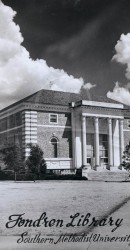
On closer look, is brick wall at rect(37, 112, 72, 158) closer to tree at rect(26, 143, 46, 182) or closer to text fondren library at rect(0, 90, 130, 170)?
text fondren library at rect(0, 90, 130, 170)

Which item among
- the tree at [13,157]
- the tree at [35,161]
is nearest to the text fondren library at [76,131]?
the tree at [13,157]

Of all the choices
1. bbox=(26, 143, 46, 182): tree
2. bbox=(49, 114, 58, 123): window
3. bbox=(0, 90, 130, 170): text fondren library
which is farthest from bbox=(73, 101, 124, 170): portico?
bbox=(26, 143, 46, 182): tree

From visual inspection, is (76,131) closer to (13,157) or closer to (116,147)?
(116,147)

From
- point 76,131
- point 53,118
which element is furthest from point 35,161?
point 76,131

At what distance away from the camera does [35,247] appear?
21.1ft

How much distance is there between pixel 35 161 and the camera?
123 ft

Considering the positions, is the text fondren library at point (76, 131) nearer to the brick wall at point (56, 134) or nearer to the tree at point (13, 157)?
the brick wall at point (56, 134)

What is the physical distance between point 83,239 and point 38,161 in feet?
103

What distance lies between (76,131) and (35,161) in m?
11.2

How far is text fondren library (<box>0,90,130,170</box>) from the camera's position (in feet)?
136

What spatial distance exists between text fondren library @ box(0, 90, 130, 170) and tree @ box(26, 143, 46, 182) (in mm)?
2942

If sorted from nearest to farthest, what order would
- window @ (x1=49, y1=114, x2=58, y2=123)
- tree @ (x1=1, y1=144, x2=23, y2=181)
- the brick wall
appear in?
1. tree @ (x1=1, y1=144, x2=23, y2=181)
2. the brick wall
3. window @ (x1=49, y1=114, x2=58, y2=123)

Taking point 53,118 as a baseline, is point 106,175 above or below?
below

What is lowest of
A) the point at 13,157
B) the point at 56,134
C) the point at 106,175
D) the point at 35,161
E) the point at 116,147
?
the point at 106,175
